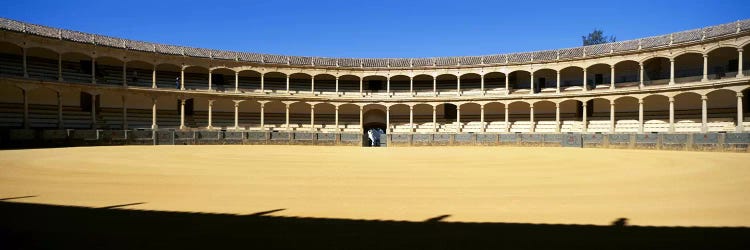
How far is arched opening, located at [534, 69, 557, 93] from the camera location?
36625 millimetres

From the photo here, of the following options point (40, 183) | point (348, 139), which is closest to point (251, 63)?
point (348, 139)

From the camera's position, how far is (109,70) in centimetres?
3209

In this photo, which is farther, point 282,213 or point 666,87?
point 666,87

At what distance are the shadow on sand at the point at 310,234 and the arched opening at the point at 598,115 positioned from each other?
3051 centimetres

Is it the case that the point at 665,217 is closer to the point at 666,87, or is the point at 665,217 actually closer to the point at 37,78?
the point at 666,87

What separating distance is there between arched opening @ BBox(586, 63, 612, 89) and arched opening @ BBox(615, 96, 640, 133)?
2060 mm

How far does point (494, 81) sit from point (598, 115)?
368 inches

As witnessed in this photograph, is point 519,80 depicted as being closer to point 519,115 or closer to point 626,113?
point 519,115

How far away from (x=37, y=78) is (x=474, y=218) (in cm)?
3108

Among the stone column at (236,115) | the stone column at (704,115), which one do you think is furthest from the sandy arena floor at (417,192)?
the stone column at (236,115)

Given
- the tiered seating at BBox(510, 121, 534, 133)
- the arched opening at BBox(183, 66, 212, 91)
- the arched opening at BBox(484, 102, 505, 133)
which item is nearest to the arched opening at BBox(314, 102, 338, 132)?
the arched opening at BBox(183, 66, 212, 91)

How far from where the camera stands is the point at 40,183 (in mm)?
8461

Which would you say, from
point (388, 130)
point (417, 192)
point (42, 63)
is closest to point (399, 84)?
point (388, 130)

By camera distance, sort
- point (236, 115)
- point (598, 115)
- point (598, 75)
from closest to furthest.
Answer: point (598, 115), point (236, 115), point (598, 75)
